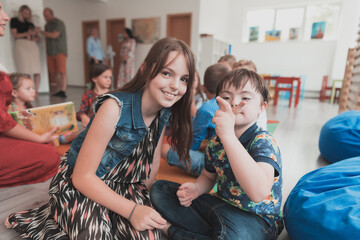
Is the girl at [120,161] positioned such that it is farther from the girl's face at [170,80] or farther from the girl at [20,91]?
the girl at [20,91]

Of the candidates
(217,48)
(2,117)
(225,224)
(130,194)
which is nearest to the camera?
(225,224)

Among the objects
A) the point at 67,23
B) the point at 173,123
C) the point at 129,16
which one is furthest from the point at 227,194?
the point at 67,23

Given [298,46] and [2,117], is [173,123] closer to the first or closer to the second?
[2,117]

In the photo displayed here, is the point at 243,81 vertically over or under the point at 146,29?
under

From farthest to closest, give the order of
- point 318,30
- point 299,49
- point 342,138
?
1. point 299,49
2. point 318,30
3. point 342,138

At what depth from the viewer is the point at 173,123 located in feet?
3.32

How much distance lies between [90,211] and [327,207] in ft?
2.47

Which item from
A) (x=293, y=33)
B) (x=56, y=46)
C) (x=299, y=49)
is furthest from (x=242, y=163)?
(x=293, y=33)

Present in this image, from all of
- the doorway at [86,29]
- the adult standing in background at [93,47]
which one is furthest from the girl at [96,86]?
the doorway at [86,29]

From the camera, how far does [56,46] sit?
15.6 feet

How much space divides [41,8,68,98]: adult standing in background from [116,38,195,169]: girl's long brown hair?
4.36 metres

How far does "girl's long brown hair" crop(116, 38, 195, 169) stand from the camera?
31.6 inches

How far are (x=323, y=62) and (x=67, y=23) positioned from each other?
7650 mm

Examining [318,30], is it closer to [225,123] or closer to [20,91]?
[20,91]
